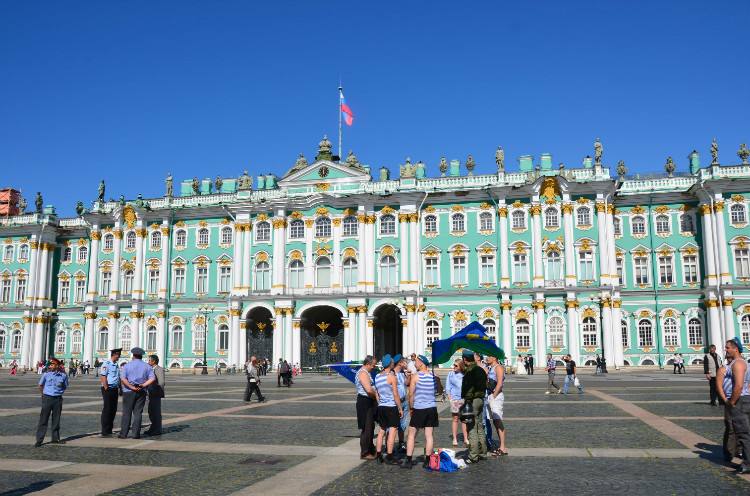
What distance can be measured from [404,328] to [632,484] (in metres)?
45.6

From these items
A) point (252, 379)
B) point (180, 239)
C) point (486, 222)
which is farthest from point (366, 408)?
point (180, 239)

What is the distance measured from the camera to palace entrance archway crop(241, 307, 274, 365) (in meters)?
59.0

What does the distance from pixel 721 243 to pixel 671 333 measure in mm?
7750

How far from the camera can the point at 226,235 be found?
204ft

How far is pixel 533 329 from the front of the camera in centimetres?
5434

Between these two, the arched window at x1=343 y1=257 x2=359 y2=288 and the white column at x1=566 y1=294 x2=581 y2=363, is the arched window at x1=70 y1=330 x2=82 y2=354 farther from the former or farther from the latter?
the white column at x1=566 y1=294 x2=581 y2=363

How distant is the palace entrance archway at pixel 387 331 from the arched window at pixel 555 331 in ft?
39.7

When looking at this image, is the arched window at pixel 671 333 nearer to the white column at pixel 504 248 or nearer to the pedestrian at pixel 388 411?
the white column at pixel 504 248

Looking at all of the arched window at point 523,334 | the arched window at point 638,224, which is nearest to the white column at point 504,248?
the arched window at point 523,334

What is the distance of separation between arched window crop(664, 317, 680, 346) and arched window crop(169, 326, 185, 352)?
4027 cm

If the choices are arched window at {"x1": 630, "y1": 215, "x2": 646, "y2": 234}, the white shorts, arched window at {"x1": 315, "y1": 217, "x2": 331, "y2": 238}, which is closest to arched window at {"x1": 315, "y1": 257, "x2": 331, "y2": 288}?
arched window at {"x1": 315, "y1": 217, "x2": 331, "y2": 238}

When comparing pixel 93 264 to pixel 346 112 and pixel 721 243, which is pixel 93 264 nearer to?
pixel 346 112

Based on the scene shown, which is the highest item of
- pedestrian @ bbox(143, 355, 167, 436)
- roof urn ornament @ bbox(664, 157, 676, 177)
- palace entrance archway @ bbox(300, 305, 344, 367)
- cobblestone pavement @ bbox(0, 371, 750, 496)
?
roof urn ornament @ bbox(664, 157, 676, 177)

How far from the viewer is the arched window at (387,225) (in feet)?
190
